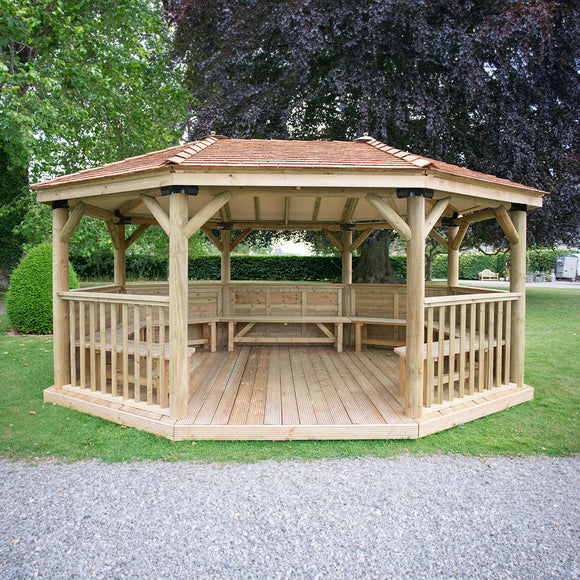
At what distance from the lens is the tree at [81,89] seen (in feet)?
31.5

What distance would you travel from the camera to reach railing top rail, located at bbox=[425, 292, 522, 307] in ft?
13.9

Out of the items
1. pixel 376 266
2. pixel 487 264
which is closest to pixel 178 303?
pixel 376 266

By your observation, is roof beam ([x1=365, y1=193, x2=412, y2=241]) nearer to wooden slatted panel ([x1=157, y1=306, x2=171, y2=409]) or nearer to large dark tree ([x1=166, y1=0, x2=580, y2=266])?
wooden slatted panel ([x1=157, y1=306, x2=171, y2=409])

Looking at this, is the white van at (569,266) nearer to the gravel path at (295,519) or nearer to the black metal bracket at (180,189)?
the gravel path at (295,519)

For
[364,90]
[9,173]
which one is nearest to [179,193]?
[364,90]

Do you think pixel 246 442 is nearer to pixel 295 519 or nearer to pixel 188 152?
pixel 295 519

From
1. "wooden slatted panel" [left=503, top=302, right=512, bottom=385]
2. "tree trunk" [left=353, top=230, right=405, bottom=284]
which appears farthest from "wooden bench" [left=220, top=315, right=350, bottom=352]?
"tree trunk" [left=353, top=230, right=405, bottom=284]

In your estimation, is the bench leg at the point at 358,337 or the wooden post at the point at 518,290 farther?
the bench leg at the point at 358,337

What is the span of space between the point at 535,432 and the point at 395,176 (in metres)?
2.91

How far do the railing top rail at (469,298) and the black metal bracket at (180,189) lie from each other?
2.50 meters

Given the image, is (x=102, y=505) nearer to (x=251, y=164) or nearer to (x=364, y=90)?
(x=251, y=164)

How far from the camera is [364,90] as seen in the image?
1013cm

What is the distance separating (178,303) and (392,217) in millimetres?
2223

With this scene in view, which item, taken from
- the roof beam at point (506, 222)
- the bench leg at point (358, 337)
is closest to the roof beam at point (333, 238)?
the bench leg at point (358, 337)
